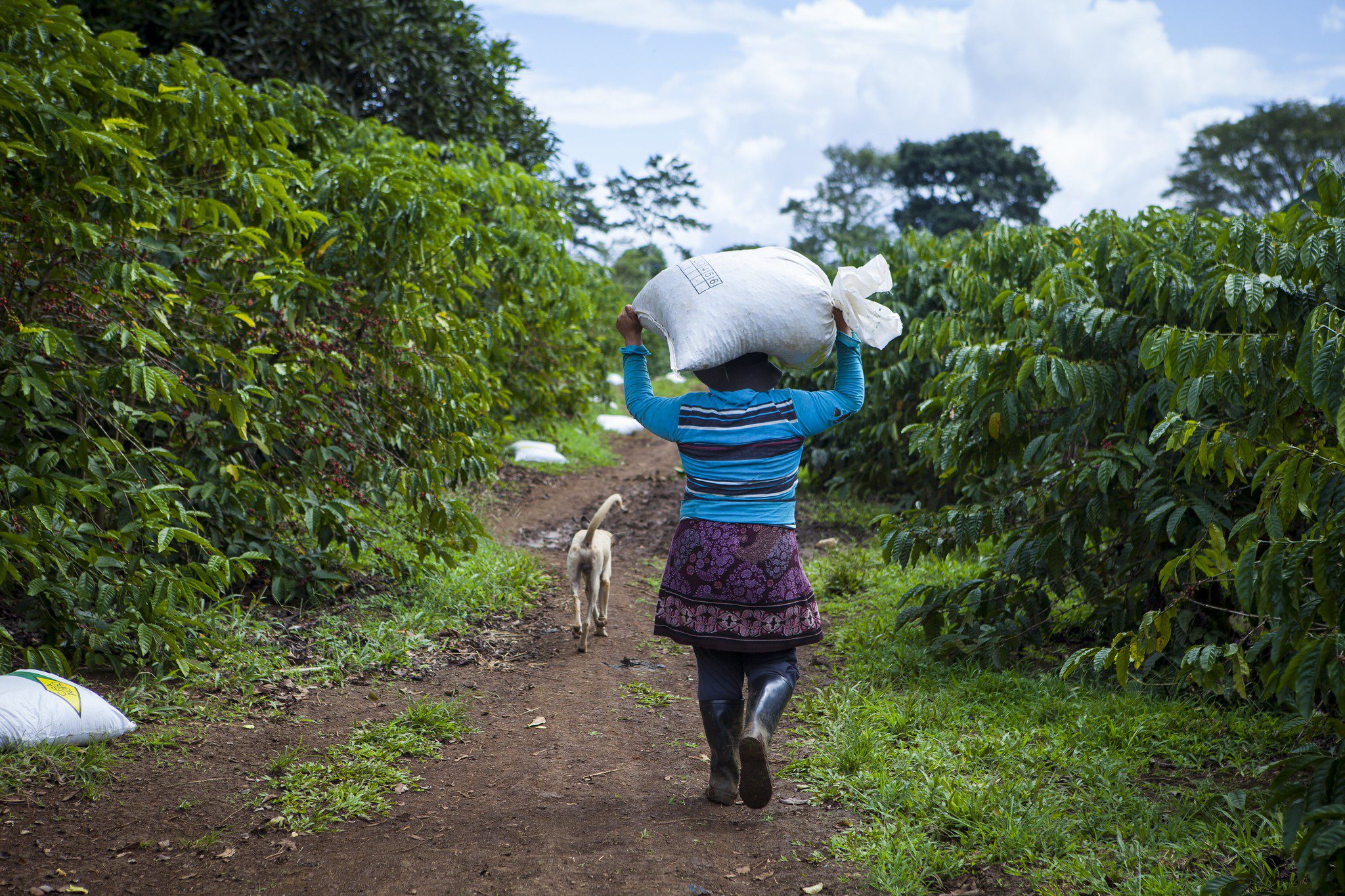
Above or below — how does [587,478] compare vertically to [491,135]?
below

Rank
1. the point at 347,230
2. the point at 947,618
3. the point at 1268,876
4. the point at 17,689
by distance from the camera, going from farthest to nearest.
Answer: the point at 347,230 → the point at 947,618 → the point at 17,689 → the point at 1268,876

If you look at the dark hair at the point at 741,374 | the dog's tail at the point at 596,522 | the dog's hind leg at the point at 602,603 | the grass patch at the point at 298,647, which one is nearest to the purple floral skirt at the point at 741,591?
the dark hair at the point at 741,374

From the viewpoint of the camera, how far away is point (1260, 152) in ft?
105

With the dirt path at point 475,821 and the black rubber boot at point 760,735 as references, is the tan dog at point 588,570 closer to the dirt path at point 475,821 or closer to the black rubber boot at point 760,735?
the dirt path at point 475,821

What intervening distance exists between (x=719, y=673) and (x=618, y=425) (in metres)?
13.4

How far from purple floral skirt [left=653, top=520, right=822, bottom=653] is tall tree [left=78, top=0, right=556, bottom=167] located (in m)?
8.24

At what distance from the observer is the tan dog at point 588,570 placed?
510 cm

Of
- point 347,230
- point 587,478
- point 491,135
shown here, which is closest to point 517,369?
point 587,478

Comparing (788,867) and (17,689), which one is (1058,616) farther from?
(17,689)

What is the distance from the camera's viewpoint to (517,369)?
39.9ft

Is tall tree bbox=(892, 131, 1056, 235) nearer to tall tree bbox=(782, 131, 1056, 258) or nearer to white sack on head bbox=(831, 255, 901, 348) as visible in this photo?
tall tree bbox=(782, 131, 1056, 258)

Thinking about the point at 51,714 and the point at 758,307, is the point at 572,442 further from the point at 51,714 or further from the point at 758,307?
the point at 758,307

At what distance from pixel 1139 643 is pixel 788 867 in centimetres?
140

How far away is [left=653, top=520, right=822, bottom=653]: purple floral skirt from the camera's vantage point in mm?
2969
